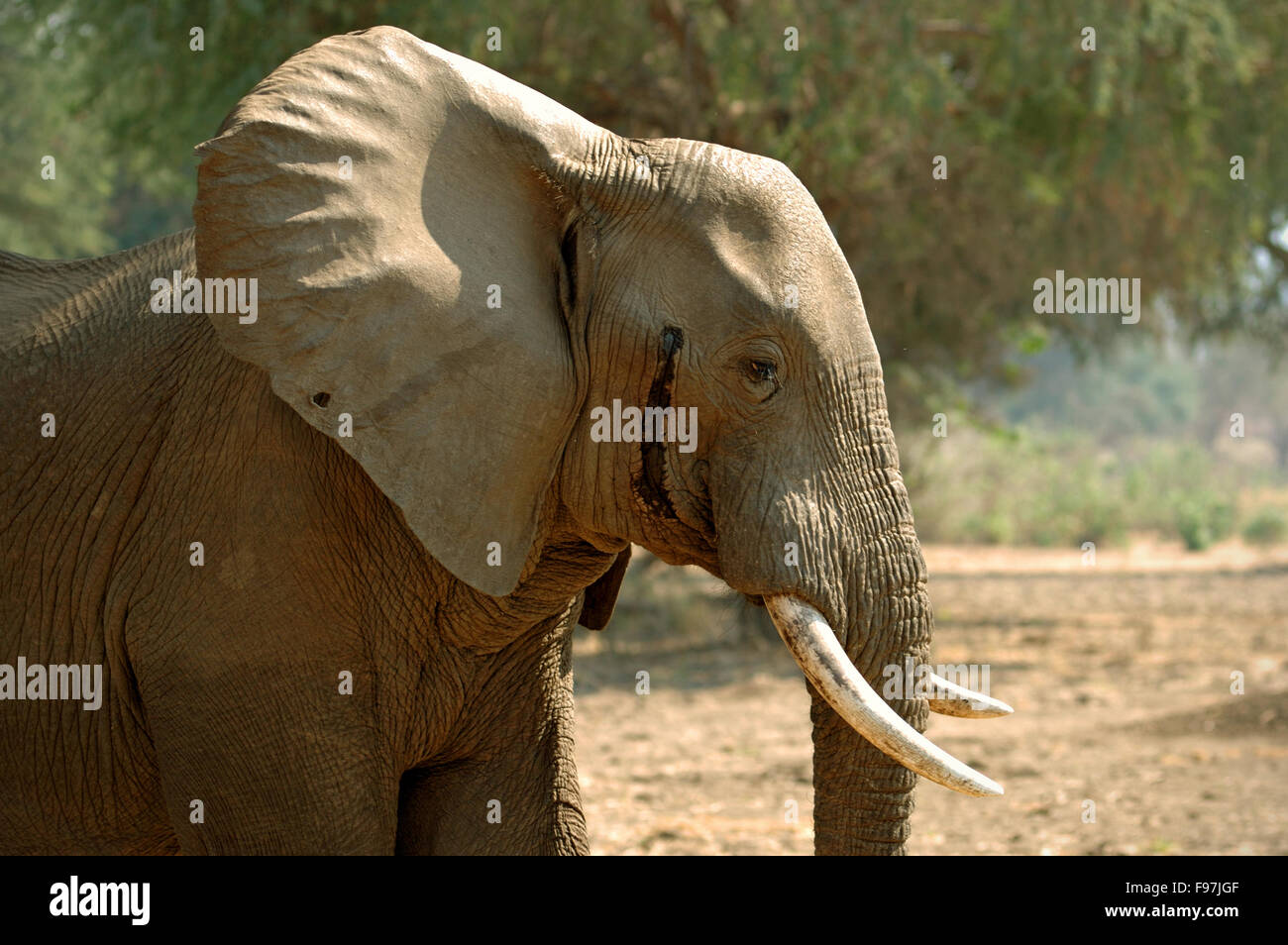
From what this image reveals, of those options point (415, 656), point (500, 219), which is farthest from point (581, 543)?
point (500, 219)

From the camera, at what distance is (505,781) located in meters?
4.26

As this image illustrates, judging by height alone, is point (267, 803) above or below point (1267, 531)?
below

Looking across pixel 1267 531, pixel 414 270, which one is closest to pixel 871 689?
pixel 414 270

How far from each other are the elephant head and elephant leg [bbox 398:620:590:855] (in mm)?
695

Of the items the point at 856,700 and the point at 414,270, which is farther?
the point at 414,270

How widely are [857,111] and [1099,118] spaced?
224cm

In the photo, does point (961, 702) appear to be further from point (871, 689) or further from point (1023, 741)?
point (1023, 741)

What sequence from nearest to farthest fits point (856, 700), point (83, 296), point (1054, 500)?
1. point (856, 700)
2. point (83, 296)
3. point (1054, 500)

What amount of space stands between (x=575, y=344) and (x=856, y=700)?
106 cm

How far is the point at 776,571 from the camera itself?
3.49 meters

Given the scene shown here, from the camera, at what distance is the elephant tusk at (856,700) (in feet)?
10.9

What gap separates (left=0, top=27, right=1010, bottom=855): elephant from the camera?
11.4 feet

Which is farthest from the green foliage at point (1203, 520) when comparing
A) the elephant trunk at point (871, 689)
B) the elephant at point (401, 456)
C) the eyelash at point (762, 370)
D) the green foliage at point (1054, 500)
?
the eyelash at point (762, 370)

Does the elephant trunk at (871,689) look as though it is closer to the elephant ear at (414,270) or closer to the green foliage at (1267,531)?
the elephant ear at (414,270)
